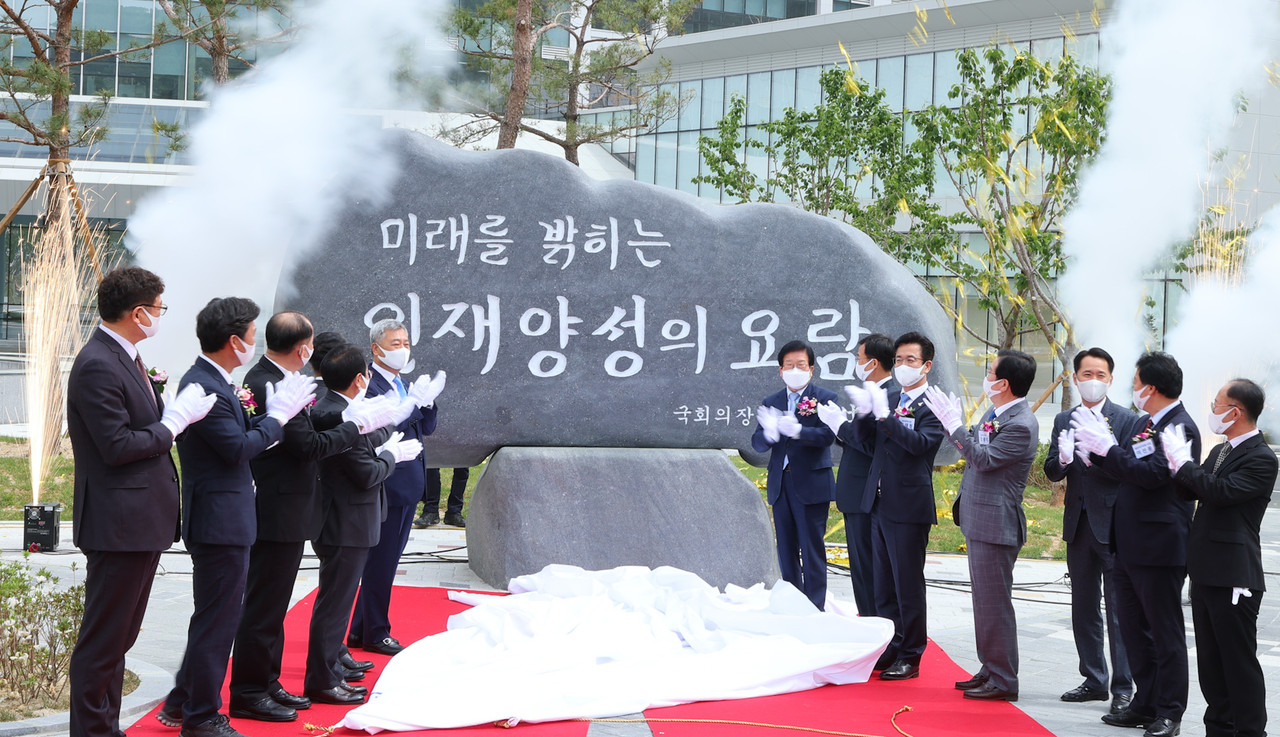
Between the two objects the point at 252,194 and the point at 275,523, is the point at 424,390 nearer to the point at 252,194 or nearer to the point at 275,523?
the point at 275,523

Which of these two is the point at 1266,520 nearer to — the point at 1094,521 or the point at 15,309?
the point at 1094,521

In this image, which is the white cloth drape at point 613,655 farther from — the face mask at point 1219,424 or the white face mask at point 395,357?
the face mask at point 1219,424

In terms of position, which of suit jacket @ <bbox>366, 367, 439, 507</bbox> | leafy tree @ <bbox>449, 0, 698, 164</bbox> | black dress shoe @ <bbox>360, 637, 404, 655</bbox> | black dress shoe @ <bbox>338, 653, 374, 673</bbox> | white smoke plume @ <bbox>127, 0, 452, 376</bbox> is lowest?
black dress shoe @ <bbox>360, 637, 404, 655</bbox>

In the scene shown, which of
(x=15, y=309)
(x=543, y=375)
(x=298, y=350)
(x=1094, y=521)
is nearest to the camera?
(x=298, y=350)

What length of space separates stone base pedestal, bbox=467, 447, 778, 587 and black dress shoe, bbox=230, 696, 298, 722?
7.87 feet

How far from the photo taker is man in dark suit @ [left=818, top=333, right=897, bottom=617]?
5.03m

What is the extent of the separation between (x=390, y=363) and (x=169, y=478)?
62.1 inches

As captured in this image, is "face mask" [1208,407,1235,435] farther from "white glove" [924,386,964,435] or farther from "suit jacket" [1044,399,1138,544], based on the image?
"white glove" [924,386,964,435]

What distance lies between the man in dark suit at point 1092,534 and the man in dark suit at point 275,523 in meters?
2.59

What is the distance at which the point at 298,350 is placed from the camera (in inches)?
149

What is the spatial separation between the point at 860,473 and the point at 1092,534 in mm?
1064

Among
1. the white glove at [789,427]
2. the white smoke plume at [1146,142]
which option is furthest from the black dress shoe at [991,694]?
the white smoke plume at [1146,142]

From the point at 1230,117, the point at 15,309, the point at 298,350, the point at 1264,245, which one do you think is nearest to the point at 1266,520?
the point at 1264,245

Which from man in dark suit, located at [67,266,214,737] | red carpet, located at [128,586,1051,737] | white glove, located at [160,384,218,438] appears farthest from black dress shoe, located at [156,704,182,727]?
white glove, located at [160,384,218,438]
